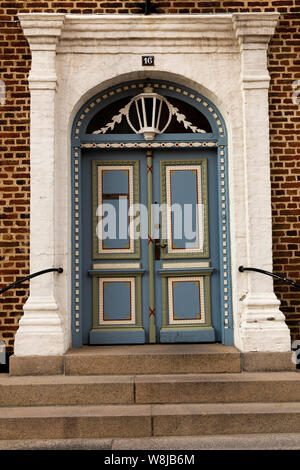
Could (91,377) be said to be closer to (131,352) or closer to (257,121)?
(131,352)

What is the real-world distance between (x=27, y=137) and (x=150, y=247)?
6.42 ft

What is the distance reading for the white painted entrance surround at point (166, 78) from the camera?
18.2 feet

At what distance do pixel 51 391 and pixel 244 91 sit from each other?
395cm

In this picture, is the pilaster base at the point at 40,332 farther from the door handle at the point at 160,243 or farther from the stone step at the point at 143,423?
the door handle at the point at 160,243

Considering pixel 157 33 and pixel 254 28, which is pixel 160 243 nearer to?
pixel 157 33

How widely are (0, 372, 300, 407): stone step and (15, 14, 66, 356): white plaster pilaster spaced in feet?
1.80

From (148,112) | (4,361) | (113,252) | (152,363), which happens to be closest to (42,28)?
(148,112)

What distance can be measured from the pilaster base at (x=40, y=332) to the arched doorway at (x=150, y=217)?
549 millimetres

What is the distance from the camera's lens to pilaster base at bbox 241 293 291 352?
5.39m

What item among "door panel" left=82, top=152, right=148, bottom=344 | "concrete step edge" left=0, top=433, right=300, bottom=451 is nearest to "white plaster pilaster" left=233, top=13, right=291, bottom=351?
"concrete step edge" left=0, top=433, right=300, bottom=451

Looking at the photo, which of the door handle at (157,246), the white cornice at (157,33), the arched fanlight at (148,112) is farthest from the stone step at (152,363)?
the white cornice at (157,33)

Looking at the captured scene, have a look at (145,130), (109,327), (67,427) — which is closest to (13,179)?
(145,130)

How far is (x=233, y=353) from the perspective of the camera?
525 centimetres

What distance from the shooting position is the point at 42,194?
5.62m
